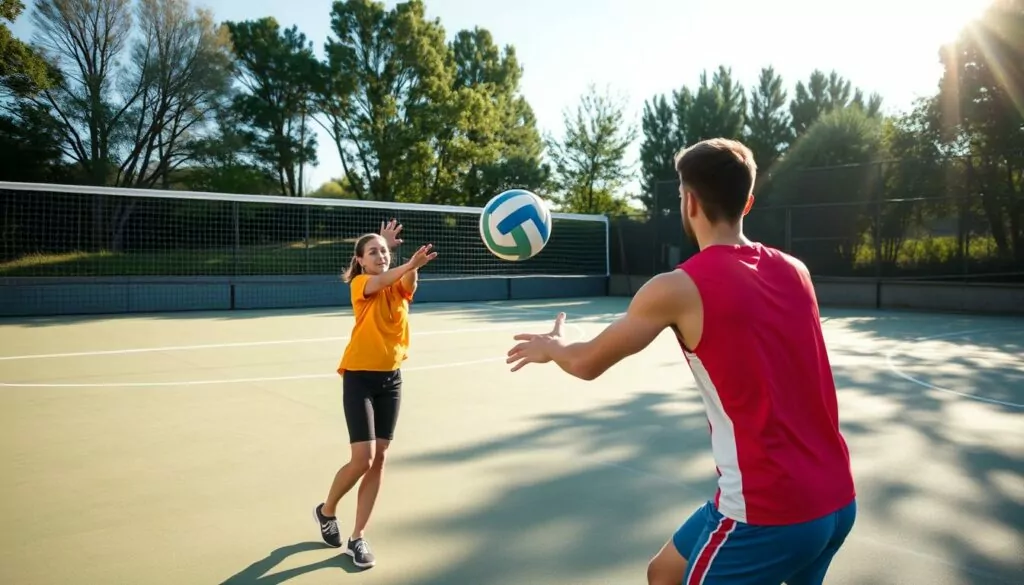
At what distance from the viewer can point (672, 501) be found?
13.7 ft

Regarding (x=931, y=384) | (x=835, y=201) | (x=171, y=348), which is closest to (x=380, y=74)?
(x=835, y=201)

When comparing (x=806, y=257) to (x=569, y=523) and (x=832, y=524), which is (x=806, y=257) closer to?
(x=569, y=523)

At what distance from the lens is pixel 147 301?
17031 millimetres

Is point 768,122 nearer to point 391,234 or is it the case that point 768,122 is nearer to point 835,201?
point 835,201

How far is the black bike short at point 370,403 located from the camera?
3627mm

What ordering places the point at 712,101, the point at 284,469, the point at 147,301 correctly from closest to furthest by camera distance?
the point at 284,469 < the point at 147,301 < the point at 712,101

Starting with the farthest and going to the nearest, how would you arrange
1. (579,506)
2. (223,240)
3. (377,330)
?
(223,240) < (579,506) < (377,330)

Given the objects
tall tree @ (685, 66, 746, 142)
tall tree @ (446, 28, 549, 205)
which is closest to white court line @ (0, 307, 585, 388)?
tall tree @ (446, 28, 549, 205)

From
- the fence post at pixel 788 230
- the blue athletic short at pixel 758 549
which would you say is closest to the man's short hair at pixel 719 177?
the blue athletic short at pixel 758 549

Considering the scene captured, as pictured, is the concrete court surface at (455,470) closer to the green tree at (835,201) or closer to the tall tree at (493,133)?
the green tree at (835,201)

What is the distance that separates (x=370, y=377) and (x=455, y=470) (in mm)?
1352

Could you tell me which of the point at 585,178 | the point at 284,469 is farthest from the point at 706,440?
the point at 585,178

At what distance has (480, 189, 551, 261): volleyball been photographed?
15.5 feet

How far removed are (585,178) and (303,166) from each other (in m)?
13.9
